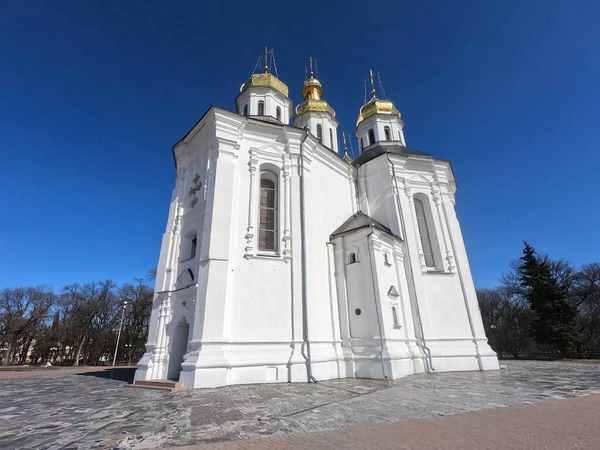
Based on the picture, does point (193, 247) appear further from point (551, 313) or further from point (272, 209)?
point (551, 313)

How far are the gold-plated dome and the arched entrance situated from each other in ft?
57.5

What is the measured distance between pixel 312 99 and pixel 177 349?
19.8m

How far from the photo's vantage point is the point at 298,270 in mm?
13047

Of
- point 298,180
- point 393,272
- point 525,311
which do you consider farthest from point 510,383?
point 525,311

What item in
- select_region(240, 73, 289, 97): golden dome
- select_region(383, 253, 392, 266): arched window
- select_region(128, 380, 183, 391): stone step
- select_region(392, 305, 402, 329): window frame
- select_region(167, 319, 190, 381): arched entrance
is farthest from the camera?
select_region(240, 73, 289, 97): golden dome

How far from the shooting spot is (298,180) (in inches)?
580

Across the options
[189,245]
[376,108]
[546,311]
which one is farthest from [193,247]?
[546,311]

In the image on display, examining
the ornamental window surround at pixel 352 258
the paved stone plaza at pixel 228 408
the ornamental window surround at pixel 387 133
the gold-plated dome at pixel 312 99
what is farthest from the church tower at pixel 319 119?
the paved stone plaza at pixel 228 408

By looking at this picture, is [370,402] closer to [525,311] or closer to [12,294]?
[525,311]

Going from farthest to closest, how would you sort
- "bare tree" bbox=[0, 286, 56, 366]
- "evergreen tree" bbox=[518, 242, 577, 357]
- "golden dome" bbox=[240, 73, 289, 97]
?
1. "bare tree" bbox=[0, 286, 56, 366]
2. "evergreen tree" bbox=[518, 242, 577, 357]
3. "golden dome" bbox=[240, 73, 289, 97]

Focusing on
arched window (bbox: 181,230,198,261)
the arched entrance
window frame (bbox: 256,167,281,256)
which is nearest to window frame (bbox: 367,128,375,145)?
window frame (bbox: 256,167,281,256)

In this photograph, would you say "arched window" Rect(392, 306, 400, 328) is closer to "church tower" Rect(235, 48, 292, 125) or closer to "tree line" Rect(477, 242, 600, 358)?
"church tower" Rect(235, 48, 292, 125)

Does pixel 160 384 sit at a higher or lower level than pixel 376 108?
lower

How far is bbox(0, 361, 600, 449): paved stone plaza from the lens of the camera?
5.02 m
